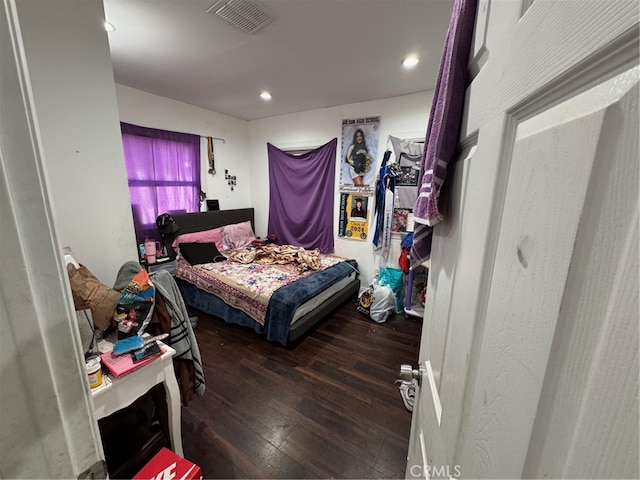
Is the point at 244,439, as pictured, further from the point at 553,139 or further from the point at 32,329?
the point at 553,139

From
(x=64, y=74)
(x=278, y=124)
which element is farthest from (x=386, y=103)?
(x=64, y=74)

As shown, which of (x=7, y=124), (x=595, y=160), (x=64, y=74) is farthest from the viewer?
(x=64, y=74)

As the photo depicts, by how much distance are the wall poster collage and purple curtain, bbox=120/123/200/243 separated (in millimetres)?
2199

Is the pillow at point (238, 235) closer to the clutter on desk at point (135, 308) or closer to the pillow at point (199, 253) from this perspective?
the pillow at point (199, 253)

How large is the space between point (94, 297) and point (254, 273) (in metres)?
1.83

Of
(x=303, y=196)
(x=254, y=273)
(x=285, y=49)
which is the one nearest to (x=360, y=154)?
(x=303, y=196)

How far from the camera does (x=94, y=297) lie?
123 centimetres

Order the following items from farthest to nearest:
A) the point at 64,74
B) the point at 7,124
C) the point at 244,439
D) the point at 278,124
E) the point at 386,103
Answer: the point at 278,124 → the point at 386,103 → the point at 244,439 → the point at 64,74 → the point at 7,124

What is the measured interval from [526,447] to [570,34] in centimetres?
49

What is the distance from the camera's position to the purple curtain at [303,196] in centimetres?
380

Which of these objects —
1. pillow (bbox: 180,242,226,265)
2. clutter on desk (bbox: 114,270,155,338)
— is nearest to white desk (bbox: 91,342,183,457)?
clutter on desk (bbox: 114,270,155,338)

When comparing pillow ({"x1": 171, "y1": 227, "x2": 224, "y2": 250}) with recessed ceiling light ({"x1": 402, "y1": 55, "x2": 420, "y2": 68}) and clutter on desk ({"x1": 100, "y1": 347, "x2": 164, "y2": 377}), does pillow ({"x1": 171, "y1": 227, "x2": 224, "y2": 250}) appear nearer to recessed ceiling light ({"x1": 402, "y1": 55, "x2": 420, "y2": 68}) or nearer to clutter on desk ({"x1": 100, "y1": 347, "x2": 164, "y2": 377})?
clutter on desk ({"x1": 100, "y1": 347, "x2": 164, "y2": 377})

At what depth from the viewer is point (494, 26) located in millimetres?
470

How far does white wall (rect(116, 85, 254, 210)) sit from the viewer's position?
307cm
